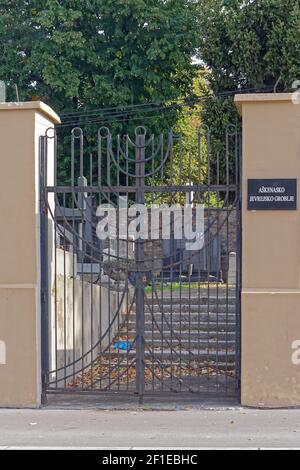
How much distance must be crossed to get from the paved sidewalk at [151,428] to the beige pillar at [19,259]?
35 cm

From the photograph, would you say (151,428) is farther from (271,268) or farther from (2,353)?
(271,268)

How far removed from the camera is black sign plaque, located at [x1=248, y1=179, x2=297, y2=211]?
963 cm

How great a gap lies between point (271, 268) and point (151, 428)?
2.21 metres

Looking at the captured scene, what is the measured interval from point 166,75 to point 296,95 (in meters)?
19.5

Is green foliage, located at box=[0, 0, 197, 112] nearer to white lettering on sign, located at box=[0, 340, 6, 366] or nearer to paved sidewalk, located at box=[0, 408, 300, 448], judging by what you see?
white lettering on sign, located at box=[0, 340, 6, 366]

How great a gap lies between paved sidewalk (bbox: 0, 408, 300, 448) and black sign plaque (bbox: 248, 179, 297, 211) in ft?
7.20

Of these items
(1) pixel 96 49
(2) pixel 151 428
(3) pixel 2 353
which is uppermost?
(1) pixel 96 49

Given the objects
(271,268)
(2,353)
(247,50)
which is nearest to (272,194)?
(271,268)

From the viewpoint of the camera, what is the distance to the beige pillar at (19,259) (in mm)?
9789

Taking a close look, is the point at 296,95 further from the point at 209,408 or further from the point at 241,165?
the point at 209,408

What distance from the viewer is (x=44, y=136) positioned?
32.8 ft

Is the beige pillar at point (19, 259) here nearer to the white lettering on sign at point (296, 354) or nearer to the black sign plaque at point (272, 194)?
the black sign plaque at point (272, 194)

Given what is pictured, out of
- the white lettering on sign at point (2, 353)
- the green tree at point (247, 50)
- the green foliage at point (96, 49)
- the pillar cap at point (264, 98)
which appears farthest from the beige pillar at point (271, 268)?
the green foliage at point (96, 49)

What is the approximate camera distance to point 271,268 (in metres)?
9.69
